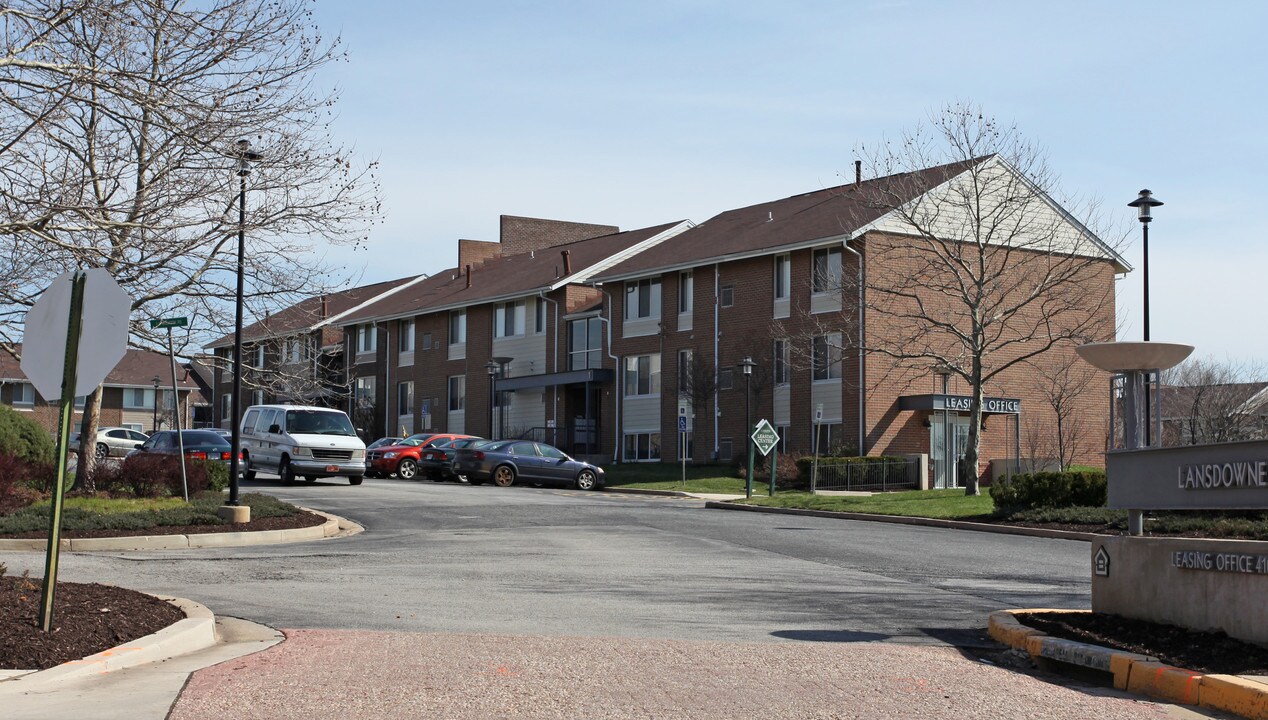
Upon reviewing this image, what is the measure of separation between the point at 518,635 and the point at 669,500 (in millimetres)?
23704

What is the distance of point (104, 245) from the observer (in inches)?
616

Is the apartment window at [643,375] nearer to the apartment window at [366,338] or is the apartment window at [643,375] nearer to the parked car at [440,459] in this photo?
the parked car at [440,459]

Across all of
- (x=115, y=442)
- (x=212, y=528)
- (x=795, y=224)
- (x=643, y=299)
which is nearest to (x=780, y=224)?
(x=795, y=224)

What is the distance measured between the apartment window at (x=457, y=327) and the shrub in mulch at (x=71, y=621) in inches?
1890

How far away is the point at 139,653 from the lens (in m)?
8.50

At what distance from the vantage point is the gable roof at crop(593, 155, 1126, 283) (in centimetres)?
3559

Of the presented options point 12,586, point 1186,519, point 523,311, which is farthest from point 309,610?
point 523,311

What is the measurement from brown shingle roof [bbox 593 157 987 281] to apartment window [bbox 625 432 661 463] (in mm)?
5846

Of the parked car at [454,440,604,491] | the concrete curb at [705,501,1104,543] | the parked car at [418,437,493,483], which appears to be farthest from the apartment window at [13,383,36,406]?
the concrete curb at [705,501,1104,543]

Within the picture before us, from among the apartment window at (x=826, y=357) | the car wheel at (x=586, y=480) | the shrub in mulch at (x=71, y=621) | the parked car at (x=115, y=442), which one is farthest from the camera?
the parked car at (x=115, y=442)

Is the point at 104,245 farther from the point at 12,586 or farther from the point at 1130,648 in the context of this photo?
the point at 1130,648

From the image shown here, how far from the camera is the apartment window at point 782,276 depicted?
1689 inches

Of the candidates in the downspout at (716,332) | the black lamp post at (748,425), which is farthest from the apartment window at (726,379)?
the black lamp post at (748,425)

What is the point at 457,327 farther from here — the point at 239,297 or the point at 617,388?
the point at 239,297
